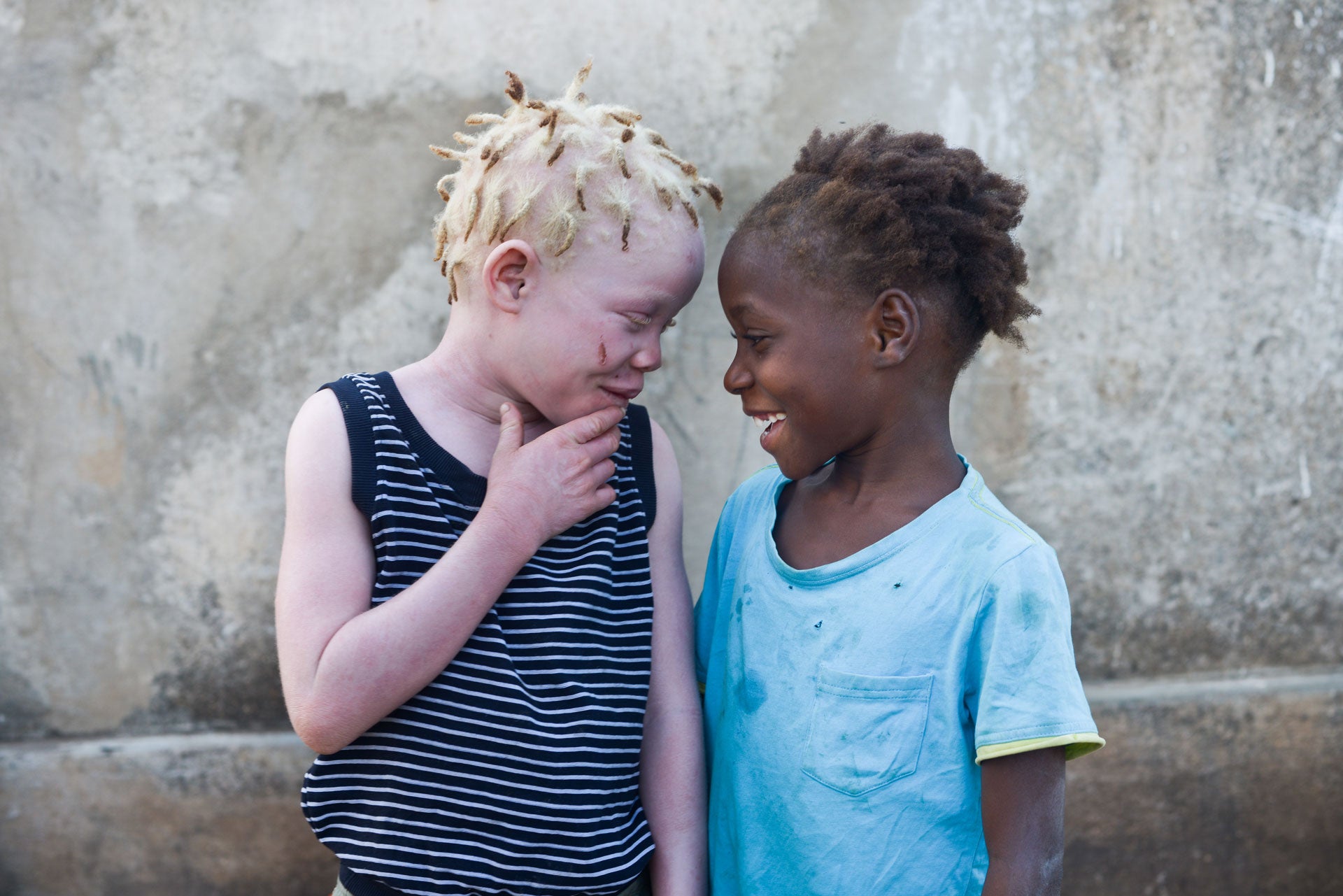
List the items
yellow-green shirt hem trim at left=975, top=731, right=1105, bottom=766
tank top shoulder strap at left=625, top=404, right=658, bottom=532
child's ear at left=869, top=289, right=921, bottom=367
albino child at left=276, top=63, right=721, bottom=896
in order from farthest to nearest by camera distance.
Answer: tank top shoulder strap at left=625, top=404, right=658, bottom=532 → child's ear at left=869, top=289, right=921, bottom=367 → albino child at left=276, top=63, right=721, bottom=896 → yellow-green shirt hem trim at left=975, top=731, right=1105, bottom=766

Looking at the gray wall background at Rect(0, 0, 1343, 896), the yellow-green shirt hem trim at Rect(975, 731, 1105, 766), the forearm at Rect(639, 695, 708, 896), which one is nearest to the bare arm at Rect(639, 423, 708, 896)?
the forearm at Rect(639, 695, 708, 896)

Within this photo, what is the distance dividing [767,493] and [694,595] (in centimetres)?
126

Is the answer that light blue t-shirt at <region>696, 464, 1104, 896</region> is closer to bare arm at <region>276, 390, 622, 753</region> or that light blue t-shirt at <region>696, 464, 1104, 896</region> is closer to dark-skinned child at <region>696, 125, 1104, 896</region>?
dark-skinned child at <region>696, 125, 1104, 896</region>

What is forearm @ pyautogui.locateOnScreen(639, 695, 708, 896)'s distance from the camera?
1.58 metres

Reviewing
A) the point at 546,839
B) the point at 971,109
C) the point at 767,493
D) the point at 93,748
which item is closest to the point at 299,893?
the point at 93,748

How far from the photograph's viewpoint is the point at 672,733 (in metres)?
1.63

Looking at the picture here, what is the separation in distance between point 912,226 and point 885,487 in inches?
16.1

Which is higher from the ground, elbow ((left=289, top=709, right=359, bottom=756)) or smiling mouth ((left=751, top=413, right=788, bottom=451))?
smiling mouth ((left=751, top=413, right=788, bottom=451))

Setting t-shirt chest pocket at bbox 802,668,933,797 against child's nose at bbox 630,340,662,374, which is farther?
child's nose at bbox 630,340,662,374

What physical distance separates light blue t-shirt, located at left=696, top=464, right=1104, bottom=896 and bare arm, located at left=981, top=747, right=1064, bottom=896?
4cm

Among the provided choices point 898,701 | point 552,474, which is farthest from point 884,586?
point 552,474

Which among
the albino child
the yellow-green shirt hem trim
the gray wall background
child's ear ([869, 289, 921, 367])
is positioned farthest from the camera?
the gray wall background

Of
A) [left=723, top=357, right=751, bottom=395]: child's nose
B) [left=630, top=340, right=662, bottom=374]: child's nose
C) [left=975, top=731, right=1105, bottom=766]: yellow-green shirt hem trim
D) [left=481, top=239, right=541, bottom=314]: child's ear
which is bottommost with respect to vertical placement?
[left=975, top=731, right=1105, bottom=766]: yellow-green shirt hem trim

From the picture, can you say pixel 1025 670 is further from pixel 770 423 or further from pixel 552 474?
pixel 552 474
